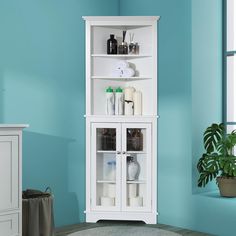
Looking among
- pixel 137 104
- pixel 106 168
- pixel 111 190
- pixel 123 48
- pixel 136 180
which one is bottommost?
pixel 111 190

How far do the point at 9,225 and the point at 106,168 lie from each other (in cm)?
143

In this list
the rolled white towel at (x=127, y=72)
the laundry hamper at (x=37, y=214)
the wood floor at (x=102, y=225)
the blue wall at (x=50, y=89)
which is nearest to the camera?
the laundry hamper at (x=37, y=214)

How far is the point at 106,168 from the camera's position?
4.71 metres

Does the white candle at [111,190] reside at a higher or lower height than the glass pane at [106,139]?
lower

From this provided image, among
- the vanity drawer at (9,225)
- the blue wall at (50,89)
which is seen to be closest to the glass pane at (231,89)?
the blue wall at (50,89)

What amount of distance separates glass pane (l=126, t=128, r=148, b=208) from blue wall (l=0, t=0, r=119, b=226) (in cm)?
46

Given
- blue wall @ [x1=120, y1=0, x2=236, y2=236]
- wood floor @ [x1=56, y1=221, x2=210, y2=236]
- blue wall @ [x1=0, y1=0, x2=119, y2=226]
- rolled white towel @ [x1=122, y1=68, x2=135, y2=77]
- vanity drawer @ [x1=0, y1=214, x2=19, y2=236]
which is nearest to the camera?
vanity drawer @ [x1=0, y1=214, x2=19, y2=236]

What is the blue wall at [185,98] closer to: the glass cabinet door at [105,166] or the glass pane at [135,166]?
the glass pane at [135,166]

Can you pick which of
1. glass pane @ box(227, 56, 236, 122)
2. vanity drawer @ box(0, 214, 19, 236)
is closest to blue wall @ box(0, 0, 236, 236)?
glass pane @ box(227, 56, 236, 122)

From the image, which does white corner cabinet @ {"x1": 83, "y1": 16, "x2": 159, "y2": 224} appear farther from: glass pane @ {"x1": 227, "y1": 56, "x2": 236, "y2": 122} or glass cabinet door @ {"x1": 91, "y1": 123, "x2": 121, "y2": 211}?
glass pane @ {"x1": 227, "y1": 56, "x2": 236, "y2": 122}

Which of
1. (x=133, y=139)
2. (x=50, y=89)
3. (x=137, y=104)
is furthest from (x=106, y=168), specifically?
(x=50, y=89)

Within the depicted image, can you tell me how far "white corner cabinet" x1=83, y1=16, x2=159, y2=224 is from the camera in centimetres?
459

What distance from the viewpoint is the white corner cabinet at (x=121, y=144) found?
459cm

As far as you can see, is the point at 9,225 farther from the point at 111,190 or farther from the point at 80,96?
the point at 80,96
